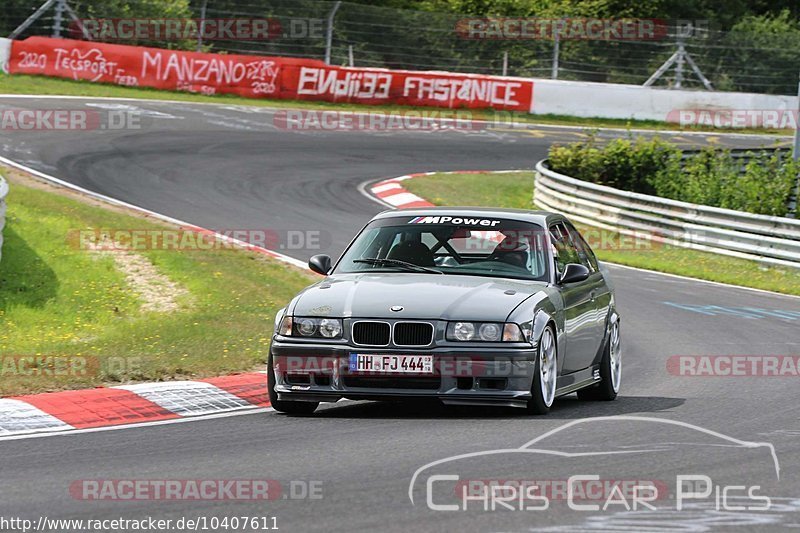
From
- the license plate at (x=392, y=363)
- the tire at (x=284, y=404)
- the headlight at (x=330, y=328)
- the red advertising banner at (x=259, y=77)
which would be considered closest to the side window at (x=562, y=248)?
the license plate at (x=392, y=363)

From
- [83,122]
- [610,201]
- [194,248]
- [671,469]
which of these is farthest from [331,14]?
[671,469]

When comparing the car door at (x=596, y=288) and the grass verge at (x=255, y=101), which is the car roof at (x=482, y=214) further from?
the grass verge at (x=255, y=101)

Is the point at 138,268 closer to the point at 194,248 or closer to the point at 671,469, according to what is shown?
the point at 194,248

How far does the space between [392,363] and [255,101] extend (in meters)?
29.3

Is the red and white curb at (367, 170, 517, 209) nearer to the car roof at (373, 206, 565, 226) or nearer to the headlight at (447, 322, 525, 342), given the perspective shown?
the car roof at (373, 206, 565, 226)

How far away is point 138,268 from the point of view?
637 inches

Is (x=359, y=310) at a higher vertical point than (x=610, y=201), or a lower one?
higher

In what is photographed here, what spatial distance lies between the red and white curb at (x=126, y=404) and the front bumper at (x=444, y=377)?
3.32 feet

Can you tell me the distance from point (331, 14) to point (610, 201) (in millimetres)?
16638

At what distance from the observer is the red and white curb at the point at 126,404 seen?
28.9 ft

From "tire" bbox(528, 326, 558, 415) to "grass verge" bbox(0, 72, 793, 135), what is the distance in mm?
23153

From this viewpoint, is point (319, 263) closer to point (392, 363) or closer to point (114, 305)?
point (392, 363)

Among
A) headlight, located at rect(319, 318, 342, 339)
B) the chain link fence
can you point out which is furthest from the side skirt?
the chain link fence

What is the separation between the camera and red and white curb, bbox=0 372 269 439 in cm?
880
